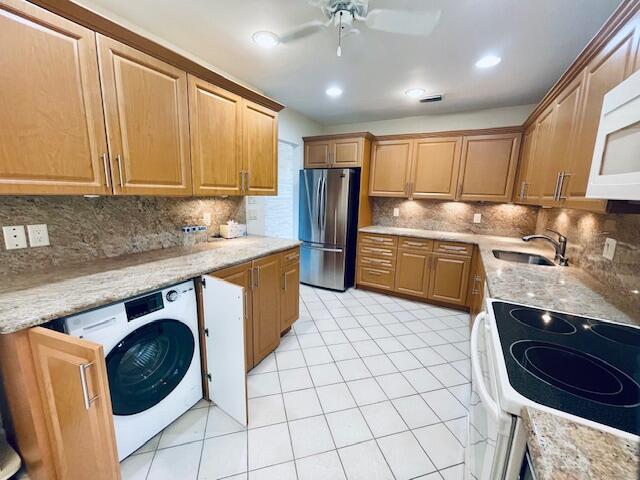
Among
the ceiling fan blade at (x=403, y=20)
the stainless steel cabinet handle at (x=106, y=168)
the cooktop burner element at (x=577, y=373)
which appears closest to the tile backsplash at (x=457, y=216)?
the ceiling fan blade at (x=403, y=20)

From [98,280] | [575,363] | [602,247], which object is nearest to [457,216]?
[602,247]

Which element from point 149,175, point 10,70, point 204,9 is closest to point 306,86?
point 204,9

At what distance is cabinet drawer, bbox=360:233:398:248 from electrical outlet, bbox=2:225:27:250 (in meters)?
3.14

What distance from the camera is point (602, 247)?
160 cm

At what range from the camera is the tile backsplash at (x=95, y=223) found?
1362 millimetres

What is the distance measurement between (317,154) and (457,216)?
2.14 metres

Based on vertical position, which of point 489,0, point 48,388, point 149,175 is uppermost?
point 489,0

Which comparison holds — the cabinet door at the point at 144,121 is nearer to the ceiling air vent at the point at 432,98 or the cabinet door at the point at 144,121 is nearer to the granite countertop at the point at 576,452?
the granite countertop at the point at 576,452

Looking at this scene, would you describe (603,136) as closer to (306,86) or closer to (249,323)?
(249,323)

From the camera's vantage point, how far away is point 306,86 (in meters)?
2.78

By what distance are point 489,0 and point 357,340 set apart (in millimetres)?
2626

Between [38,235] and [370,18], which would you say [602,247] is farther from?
[38,235]

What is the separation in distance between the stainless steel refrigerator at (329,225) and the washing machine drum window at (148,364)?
2322 millimetres

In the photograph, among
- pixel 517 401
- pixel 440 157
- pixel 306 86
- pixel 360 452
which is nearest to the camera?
pixel 517 401
